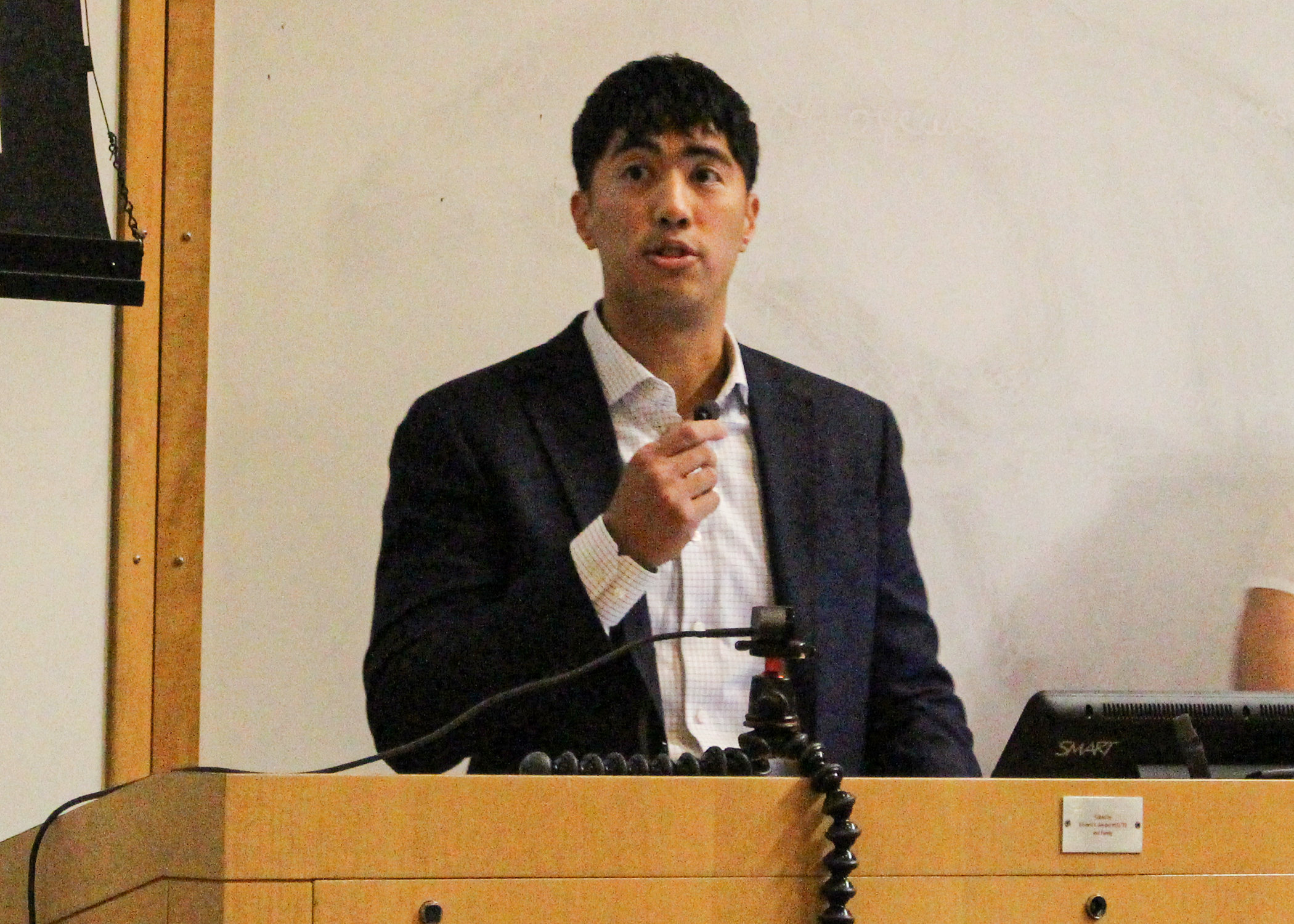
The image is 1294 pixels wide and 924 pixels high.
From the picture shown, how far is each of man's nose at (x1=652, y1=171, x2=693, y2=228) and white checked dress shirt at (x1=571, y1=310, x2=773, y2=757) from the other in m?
0.16

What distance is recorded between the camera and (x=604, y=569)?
1533 mm

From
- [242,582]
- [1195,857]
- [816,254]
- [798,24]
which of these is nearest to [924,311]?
[816,254]

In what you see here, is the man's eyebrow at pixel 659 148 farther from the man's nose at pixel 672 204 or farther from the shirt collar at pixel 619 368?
the shirt collar at pixel 619 368

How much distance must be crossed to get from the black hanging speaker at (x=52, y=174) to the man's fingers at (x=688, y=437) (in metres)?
0.66

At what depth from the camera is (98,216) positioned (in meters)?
1.79

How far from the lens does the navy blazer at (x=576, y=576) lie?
1593mm

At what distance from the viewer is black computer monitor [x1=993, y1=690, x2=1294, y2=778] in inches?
47.1

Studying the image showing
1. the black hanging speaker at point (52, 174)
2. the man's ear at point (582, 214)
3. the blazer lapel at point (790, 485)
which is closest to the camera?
Result: the black hanging speaker at point (52, 174)

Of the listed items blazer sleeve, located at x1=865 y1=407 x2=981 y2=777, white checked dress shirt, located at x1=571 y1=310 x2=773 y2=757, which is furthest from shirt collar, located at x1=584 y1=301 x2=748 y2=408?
blazer sleeve, located at x1=865 y1=407 x2=981 y2=777

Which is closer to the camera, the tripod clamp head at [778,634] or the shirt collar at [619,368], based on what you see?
the tripod clamp head at [778,634]

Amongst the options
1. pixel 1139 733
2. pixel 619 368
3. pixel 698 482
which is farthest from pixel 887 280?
pixel 1139 733

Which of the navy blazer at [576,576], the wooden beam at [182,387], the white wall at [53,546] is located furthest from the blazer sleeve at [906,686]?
the white wall at [53,546]

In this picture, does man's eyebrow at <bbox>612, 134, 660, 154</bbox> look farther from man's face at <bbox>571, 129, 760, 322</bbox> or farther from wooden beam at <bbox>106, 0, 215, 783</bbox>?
wooden beam at <bbox>106, 0, 215, 783</bbox>

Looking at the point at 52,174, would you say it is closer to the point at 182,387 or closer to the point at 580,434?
the point at 182,387
